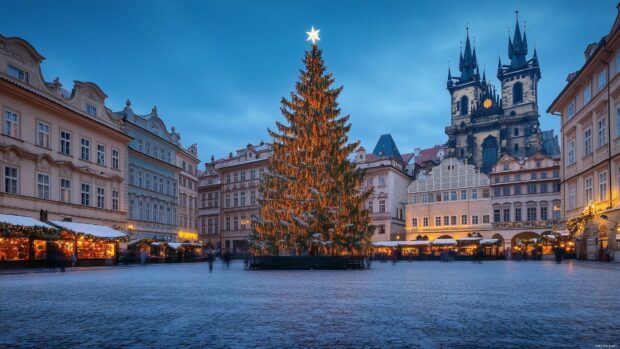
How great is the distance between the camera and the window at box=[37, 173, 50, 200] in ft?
116

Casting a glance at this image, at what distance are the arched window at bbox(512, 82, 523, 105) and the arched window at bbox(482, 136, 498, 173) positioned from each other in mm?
12490

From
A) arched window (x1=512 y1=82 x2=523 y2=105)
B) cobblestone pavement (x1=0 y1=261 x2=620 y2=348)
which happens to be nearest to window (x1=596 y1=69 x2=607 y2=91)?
cobblestone pavement (x1=0 y1=261 x2=620 y2=348)

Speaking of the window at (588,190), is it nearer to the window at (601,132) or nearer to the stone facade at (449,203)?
the window at (601,132)

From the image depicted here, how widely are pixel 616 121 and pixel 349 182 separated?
50.1ft

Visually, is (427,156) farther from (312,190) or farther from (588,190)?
(312,190)

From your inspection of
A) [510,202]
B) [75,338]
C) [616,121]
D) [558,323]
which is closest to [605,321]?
[558,323]

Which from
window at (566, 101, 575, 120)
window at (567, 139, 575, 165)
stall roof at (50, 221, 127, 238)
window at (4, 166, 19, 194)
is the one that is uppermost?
window at (566, 101, 575, 120)

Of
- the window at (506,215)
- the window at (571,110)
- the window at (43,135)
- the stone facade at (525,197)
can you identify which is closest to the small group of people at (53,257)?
the window at (43,135)

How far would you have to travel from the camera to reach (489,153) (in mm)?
102562

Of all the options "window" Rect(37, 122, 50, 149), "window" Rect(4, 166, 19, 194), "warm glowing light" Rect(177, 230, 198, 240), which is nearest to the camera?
"window" Rect(4, 166, 19, 194)

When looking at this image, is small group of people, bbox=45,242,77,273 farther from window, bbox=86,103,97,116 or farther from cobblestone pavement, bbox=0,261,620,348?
cobblestone pavement, bbox=0,261,620,348

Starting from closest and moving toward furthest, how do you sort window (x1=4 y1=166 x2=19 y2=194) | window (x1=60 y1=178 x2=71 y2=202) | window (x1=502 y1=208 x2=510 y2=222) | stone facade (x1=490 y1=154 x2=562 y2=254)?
window (x1=4 y1=166 x2=19 y2=194) < window (x1=60 y1=178 x2=71 y2=202) < stone facade (x1=490 y1=154 x2=562 y2=254) < window (x1=502 y1=208 x2=510 y2=222)

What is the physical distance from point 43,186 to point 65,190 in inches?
91.1

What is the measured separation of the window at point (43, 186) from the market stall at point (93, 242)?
2061 mm
